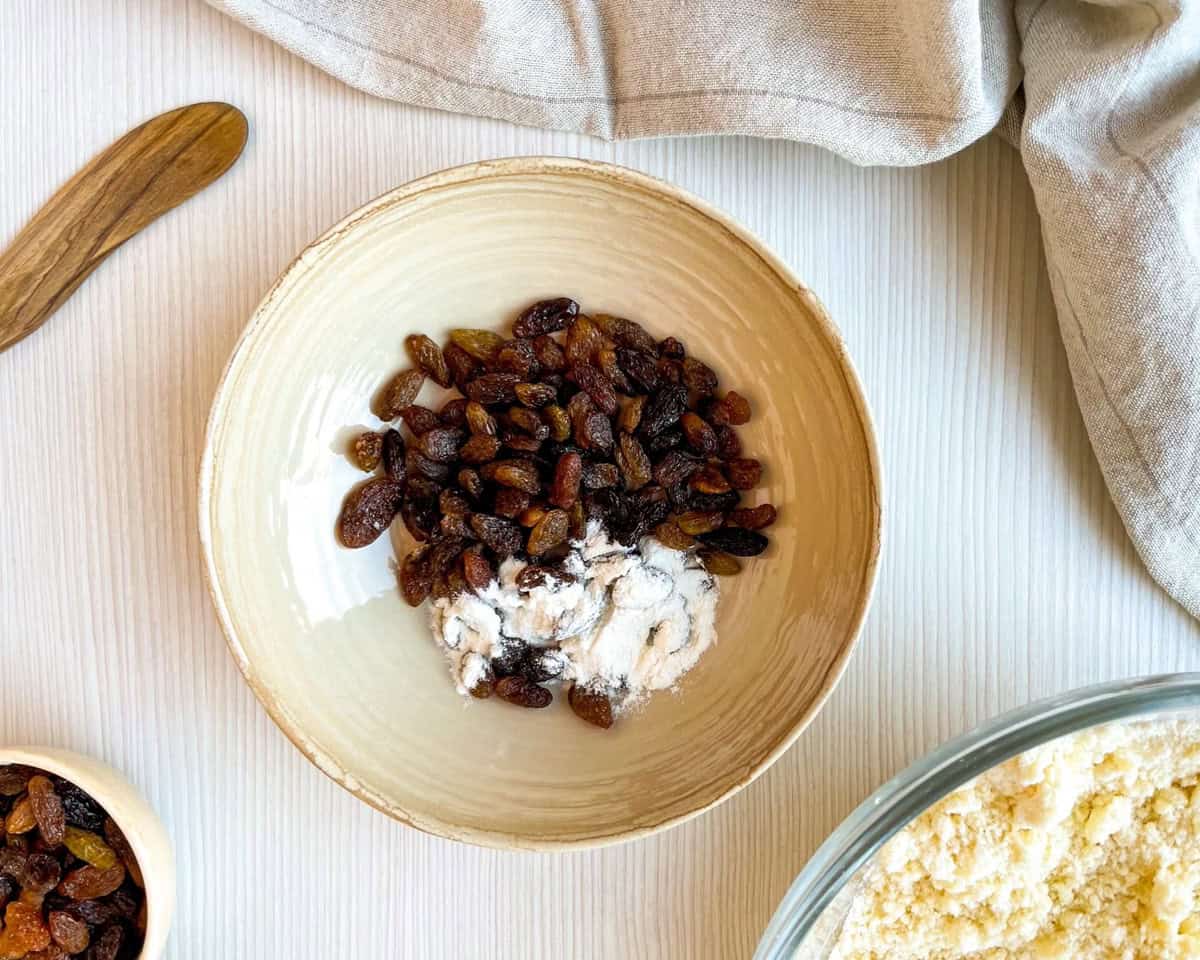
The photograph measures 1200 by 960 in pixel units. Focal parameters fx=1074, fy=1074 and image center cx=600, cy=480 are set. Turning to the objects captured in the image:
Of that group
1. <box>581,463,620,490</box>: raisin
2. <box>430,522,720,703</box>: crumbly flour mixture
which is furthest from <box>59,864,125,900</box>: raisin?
<box>581,463,620,490</box>: raisin

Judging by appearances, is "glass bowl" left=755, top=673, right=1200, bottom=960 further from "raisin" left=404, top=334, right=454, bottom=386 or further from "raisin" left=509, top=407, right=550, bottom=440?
"raisin" left=404, top=334, right=454, bottom=386

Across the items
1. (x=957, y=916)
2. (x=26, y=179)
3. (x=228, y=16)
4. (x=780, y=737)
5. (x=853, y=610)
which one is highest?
(x=228, y=16)

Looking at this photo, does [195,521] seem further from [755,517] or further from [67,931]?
[755,517]

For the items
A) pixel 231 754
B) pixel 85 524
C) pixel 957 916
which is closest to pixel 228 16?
pixel 85 524

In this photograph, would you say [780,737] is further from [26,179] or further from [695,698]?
[26,179]

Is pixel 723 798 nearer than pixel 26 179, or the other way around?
pixel 723 798

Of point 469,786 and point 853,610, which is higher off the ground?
point 853,610
